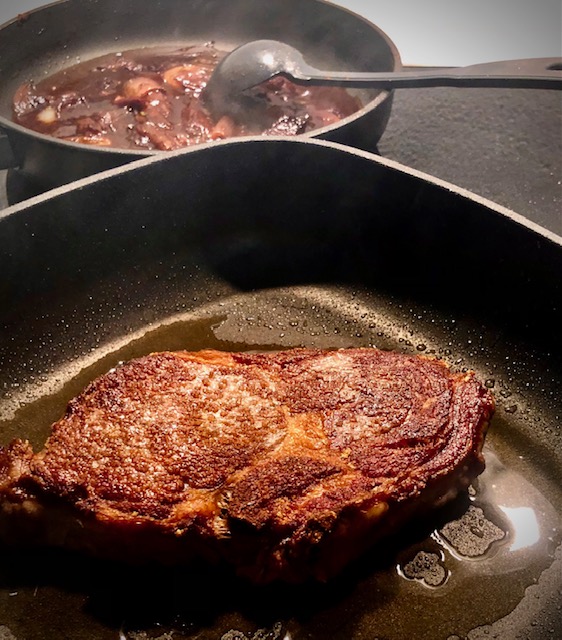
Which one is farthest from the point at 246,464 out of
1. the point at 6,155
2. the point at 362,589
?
the point at 6,155

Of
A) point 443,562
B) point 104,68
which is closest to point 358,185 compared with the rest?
point 443,562

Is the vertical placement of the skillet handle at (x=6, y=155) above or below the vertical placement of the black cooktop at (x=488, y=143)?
below

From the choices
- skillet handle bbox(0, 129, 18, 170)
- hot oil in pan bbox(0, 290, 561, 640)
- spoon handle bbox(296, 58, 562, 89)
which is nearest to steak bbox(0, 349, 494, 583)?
hot oil in pan bbox(0, 290, 561, 640)

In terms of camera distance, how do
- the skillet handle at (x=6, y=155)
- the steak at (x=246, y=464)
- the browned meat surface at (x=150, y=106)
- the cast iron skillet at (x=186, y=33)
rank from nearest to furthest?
1. the steak at (x=246, y=464)
2. the skillet handle at (x=6, y=155)
3. the browned meat surface at (x=150, y=106)
4. the cast iron skillet at (x=186, y=33)

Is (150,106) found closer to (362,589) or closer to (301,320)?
(301,320)

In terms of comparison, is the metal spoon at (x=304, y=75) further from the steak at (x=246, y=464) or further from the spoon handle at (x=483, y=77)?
the steak at (x=246, y=464)

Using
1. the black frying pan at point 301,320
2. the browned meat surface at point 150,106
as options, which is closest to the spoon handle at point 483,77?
the browned meat surface at point 150,106

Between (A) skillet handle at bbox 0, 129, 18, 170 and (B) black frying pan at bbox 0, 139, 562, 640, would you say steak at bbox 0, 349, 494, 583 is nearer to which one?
(B) black frying pan at bbox 0, 139, 562, 640
